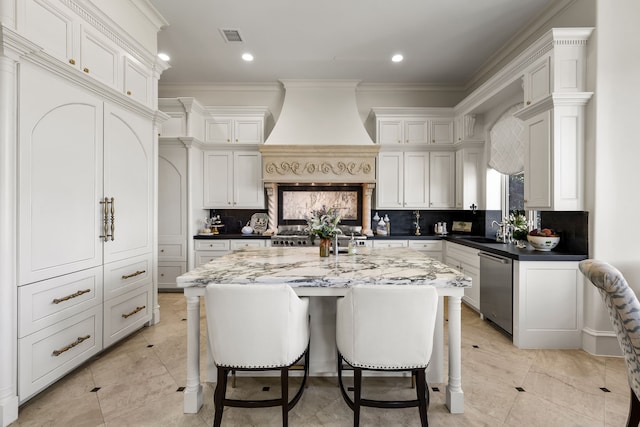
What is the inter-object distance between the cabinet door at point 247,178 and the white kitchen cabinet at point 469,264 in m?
3.02

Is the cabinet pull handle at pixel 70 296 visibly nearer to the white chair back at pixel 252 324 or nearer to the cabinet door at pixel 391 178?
the white chair back at pixel 252 324

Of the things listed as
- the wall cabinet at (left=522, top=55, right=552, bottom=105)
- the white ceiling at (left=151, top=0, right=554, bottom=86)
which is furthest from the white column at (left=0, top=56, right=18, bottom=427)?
the wall cabinet at (left=522, top=55, right=552, bottom=105)

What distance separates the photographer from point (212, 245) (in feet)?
15.8

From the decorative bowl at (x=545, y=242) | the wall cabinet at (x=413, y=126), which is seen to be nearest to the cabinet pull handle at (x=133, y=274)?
the wall cabinet at (x=413, y=126)

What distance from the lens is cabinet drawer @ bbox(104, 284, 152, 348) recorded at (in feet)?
9.06

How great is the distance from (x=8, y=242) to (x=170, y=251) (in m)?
2.93

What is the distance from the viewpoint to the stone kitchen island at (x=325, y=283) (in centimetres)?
188

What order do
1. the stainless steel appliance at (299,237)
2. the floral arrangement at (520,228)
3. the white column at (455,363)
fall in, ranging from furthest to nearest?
the stainless steel appliance at (299,237) → the floral arrangement at (520,228) → the white column at (455,363)

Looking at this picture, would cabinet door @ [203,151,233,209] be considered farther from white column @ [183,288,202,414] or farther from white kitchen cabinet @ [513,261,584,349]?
white kitchen cabinet @ [513,261,584,349]

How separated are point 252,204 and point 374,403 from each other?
153 inches

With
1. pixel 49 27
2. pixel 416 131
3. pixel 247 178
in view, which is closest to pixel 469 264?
pixel 416 131

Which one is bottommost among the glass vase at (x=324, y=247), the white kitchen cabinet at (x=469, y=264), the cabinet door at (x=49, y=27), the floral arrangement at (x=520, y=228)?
the white kitchen cabinet at (x=469, y=264)

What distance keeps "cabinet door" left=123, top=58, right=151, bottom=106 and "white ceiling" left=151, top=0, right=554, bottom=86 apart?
0.73 metres

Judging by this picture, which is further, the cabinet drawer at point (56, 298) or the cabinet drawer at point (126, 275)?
the cabinet drawer at point (126, 275)
